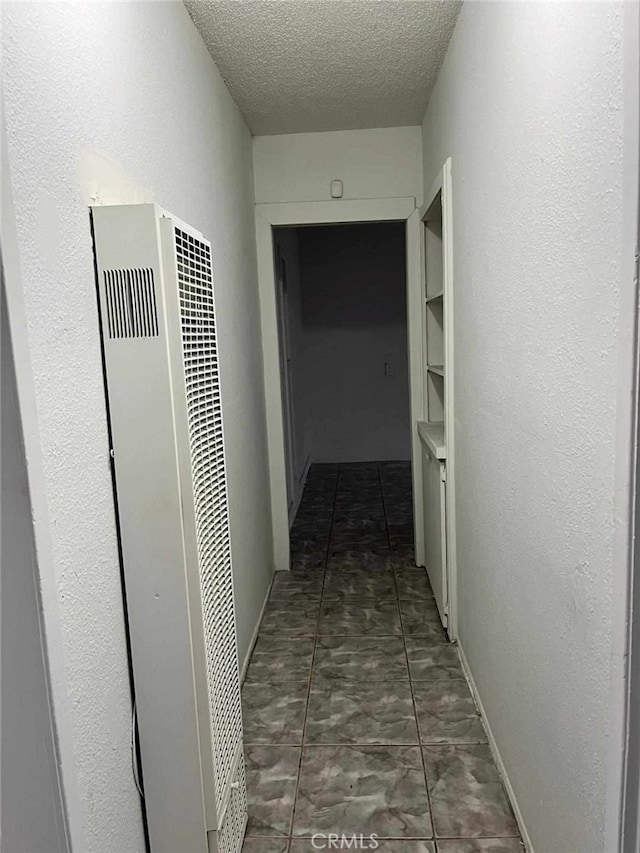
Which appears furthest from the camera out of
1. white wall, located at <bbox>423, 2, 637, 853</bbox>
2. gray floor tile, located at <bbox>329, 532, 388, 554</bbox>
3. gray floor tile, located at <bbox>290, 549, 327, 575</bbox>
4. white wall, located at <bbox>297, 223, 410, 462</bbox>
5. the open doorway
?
white wall, located at <bbox>297, 223, 410, 462</bbox>

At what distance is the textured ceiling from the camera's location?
2.09m

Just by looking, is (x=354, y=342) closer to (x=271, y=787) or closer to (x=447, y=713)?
(x=447, y=713)

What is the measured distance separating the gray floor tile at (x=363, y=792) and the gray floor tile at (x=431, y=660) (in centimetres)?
47

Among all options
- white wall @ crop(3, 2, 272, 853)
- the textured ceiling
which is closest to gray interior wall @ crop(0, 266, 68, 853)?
white wall @ crop(3, 2, 272, 853)

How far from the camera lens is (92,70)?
1.27m

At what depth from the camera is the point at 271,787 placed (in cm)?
195

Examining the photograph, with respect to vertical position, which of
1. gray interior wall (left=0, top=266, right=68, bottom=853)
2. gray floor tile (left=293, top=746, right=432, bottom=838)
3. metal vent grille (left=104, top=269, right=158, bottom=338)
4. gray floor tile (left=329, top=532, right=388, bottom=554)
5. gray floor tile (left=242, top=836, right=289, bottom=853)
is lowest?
gray floor tile (left=242, top=836, right=289, bottom=853)

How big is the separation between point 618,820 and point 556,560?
465 millimetres

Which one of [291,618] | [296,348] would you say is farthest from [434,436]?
[296,348]

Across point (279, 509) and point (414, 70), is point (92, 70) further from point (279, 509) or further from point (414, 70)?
point (279, 509)

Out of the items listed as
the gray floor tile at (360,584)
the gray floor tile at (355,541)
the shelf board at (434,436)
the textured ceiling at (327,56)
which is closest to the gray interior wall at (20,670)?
the textured ceiling at (327,56)

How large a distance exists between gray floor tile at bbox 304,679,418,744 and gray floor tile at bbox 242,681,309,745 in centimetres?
4

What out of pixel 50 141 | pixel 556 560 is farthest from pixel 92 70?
pixel 556 560

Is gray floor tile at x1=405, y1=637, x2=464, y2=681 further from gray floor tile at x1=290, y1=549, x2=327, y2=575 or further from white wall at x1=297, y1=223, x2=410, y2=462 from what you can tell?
white wall at x1=297, y1=223, x2=410, y2=462
